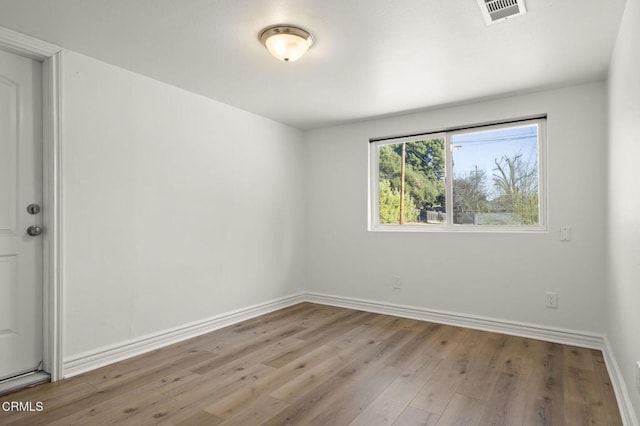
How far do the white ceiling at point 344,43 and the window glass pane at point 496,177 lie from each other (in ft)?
1.59

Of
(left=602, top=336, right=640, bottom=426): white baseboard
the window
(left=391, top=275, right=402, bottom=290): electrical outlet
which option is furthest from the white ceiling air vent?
(left=391, top=275, right=402, bottom=290): electrical outlet

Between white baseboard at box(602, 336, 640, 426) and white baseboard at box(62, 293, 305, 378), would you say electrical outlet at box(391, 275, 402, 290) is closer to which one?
white baseboard at box(62, 293, 305, 378)

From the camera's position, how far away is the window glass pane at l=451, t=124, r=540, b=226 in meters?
3.48

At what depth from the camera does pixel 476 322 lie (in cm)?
355

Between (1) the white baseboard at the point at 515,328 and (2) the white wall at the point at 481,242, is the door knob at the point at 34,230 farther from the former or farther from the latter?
(1) the white baseboard at the point at 515,328

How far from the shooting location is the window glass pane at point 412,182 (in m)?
3.98

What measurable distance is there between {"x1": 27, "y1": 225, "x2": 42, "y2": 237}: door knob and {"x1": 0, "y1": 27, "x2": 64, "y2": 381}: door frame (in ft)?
0.13

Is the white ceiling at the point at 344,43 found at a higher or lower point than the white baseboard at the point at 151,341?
higher

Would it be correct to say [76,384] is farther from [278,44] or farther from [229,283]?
[278,44]

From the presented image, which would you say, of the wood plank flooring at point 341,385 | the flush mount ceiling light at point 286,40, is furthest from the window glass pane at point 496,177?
the flush mount ceiling light at point 286,40

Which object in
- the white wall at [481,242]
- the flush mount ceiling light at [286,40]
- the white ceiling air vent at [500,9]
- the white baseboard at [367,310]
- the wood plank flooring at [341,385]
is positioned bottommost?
the wood plank flooring at [341,385]

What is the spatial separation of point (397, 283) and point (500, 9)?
2.77m

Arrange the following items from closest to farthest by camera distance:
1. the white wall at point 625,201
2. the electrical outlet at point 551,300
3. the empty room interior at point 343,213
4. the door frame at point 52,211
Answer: the white wall at point 625,201 < the empty room interior at point 343,213 < the door frame at point 52,211 < the electrical outlet at point 551,300

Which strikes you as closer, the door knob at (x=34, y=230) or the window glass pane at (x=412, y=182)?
the door knob at (x=34, y=230)
